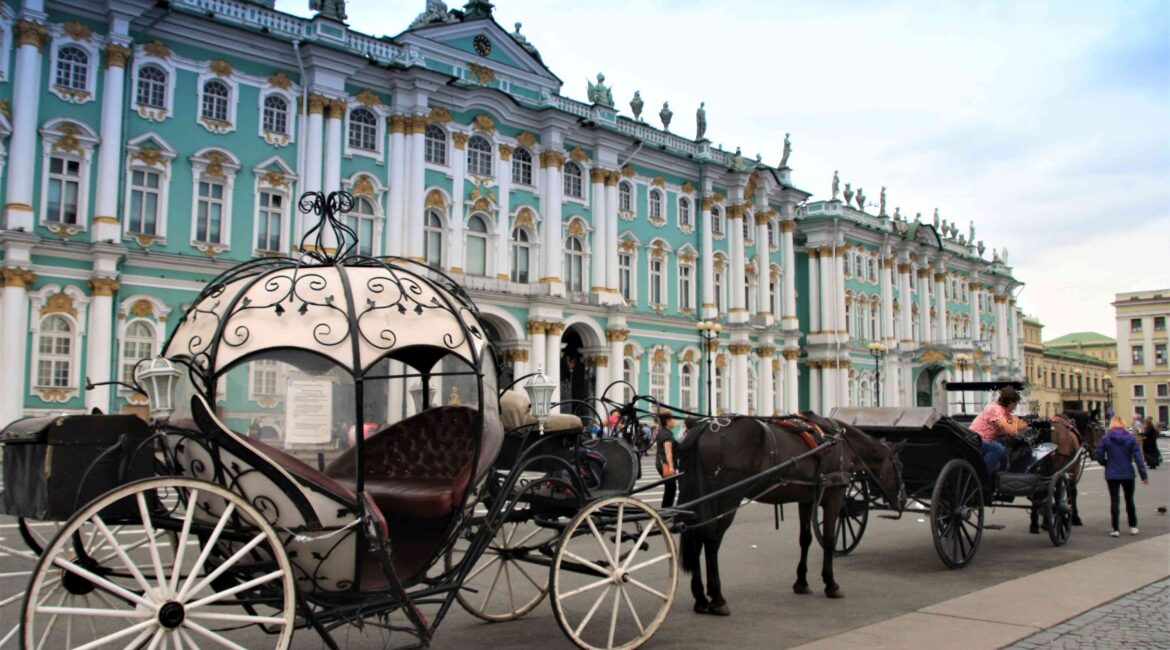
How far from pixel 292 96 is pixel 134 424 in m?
24.6

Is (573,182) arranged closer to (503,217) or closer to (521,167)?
(521,167)

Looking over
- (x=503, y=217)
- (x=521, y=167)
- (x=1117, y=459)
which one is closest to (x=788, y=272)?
(x=521, y=167)

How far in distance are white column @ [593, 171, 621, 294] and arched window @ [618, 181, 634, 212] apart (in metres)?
0.99

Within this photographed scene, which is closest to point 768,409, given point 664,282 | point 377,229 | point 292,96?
point 664,282

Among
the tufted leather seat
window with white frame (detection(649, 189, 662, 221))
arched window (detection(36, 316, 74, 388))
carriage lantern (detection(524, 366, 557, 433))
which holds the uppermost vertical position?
window with white frame (detection(649, 189, 662, 221))

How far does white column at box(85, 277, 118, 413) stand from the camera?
2358 centimetres

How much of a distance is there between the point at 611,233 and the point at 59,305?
18.8m

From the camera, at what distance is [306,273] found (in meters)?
5.87

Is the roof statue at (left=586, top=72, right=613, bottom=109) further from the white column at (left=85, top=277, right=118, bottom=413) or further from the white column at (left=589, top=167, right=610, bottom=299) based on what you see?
the white column at (left=85, top=277, right=118, bottom=413)

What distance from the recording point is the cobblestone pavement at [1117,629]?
22.1ft

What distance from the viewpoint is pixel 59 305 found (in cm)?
2345

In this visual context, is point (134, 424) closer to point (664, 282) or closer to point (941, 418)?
point (941, 418)

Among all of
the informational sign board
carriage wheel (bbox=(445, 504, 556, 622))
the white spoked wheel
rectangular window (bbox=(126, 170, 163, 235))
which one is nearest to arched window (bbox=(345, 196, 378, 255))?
rectangular window (bbox=(126, 170, 163, 235))

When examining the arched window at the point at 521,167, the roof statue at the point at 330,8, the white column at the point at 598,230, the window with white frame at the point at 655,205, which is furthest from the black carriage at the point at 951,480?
the window with white frame at the point at 655,205
